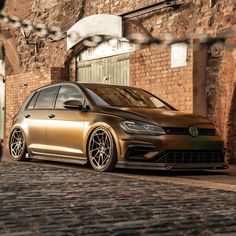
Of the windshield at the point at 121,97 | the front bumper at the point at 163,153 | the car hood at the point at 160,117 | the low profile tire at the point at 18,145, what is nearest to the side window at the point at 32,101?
the low profile tire at the point at 18,145

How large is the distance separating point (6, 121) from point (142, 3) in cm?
655

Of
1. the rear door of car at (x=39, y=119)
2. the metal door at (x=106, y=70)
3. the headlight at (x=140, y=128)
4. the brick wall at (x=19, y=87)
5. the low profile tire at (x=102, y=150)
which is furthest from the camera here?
the brick wall at (x=19, y=87)

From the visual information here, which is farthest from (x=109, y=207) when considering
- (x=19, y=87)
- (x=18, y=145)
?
(x=19, y=87)

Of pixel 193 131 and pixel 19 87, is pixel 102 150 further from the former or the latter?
pixel 19 87

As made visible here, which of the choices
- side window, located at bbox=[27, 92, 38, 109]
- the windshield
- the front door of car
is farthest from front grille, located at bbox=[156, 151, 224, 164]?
side window, located at bbox=[27, 92, 38, 109]

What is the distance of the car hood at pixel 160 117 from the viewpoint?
27.4 ft

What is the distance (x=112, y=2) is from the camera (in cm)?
1427

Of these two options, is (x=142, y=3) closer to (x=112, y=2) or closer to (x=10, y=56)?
(x=112, y=2)

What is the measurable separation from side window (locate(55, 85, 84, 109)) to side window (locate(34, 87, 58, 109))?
0.20 meters

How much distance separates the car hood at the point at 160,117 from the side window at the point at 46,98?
168 centimetres

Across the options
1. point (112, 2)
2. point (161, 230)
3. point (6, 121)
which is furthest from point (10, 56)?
point (161, 230)

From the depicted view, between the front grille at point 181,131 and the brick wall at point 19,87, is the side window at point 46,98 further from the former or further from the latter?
the brick wall at point 19,87

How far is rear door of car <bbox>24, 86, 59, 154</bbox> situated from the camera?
33.2ft

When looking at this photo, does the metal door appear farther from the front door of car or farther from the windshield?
the front door of car
